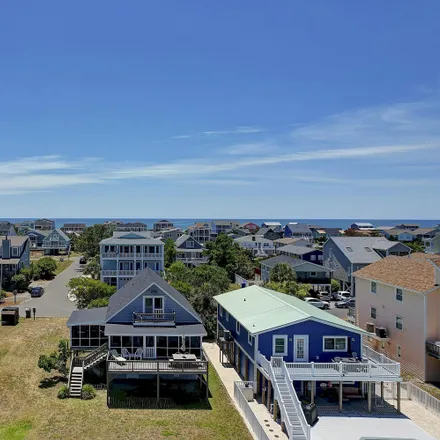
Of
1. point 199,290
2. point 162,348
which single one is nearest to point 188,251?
point 199,290

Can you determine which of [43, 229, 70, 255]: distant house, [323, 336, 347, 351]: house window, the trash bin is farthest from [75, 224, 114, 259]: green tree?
the trash bin

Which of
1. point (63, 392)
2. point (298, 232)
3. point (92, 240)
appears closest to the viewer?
point (63, 392)

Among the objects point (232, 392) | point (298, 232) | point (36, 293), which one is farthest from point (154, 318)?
point (298, 232)

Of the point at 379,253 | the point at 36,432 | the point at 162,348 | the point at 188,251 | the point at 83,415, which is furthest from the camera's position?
the point at 188,251

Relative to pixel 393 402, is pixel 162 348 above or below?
above

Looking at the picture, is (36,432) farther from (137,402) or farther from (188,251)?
(188,251)

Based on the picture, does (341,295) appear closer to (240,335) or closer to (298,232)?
(240,335)

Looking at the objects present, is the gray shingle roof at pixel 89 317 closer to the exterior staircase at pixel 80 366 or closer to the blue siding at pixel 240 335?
the exterior staircase at pixel 80 366

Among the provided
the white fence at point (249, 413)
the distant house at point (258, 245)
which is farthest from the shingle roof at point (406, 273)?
the distant house at point (258, 245)
